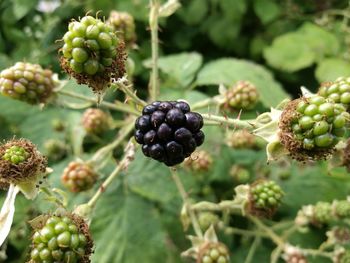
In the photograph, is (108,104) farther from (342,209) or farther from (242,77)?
(342,209)

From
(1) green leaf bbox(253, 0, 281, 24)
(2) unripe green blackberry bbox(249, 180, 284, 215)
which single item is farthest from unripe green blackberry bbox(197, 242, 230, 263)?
(1) green leaf bbox(253, 0, 281, 24)

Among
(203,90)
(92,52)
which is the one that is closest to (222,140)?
(203,90)

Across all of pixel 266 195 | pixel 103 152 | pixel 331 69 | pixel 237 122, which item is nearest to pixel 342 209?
pixel 266 195

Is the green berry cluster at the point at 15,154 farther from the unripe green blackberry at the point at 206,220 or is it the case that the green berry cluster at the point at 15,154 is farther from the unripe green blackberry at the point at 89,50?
the unripe green blackberry at the point at 206,220

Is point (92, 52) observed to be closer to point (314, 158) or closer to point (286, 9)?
point (314, 158)

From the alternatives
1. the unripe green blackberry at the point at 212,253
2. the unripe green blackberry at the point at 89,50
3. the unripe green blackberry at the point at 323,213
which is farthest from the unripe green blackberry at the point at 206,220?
the unripe green blackberry at the point at 89,50
